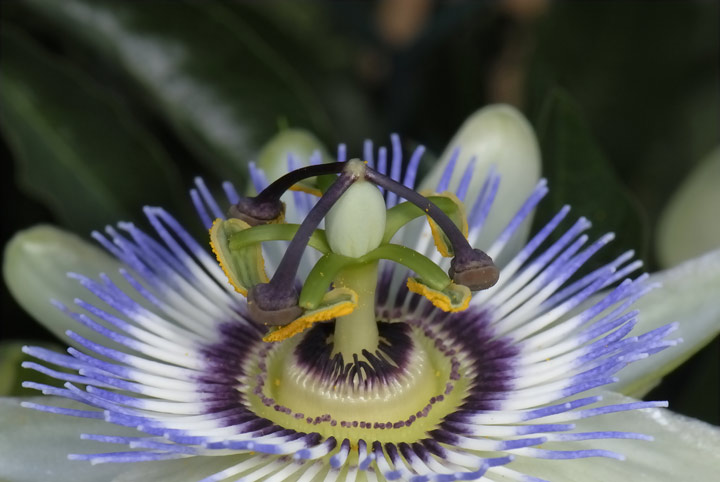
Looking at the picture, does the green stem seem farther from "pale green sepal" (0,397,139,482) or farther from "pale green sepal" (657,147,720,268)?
"pale green sepal" (657,147,720,268)

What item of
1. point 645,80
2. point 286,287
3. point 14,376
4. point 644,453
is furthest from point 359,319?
point 645,80

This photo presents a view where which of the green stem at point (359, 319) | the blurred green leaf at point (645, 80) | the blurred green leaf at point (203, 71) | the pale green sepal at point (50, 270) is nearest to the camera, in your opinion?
the green stem at point (359, 319)

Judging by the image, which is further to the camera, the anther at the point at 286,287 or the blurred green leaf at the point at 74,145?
the blurred green leaf at the point at 74,145

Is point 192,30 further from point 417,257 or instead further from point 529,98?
point 417,257

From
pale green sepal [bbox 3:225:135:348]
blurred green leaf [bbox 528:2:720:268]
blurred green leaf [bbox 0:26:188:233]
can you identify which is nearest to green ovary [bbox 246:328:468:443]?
pale green sepal [bbox 3:225:135:348]

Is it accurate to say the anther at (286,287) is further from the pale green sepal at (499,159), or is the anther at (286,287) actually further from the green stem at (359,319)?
the pale green sepal at (499,159)

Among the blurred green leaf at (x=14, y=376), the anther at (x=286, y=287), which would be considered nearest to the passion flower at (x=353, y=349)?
the anther at (x=286, y=287)
